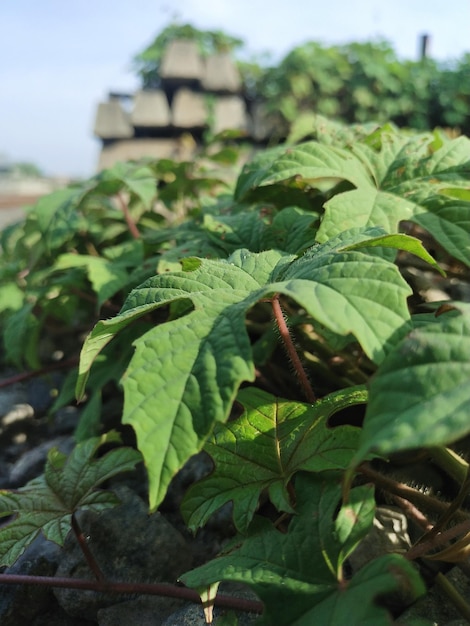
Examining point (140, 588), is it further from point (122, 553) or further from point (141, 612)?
point (122, 553)

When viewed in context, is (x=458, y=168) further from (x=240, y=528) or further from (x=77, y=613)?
(x=77, y=613)

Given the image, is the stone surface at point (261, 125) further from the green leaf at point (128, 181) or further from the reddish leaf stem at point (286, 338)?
the reddish leaf stem at point (286, 338)

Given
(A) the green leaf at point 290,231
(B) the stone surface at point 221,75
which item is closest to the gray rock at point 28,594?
(A) the green leaf at point 290,231

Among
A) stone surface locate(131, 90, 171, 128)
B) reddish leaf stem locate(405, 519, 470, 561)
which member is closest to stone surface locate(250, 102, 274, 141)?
stone surface locate(131, 90, 171, 128)

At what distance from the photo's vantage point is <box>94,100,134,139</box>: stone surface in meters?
6.02

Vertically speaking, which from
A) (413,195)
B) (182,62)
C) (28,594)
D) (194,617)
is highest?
(182,62)

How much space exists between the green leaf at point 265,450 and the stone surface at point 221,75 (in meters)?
5.46

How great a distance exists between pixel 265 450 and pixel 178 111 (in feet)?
18.0

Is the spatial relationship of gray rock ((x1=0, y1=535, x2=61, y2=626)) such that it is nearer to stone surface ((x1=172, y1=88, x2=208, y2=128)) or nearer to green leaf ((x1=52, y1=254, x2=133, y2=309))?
green leaf ((x1=52, y1=254, x2=133, y2=309))

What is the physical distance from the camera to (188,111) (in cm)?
598

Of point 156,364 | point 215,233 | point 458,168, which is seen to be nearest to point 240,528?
point 156,364

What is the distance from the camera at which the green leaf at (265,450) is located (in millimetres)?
975

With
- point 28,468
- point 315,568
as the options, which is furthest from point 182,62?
point 315,568

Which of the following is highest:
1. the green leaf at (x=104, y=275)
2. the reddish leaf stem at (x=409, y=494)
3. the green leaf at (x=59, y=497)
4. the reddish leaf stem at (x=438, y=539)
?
the green leaf at (x=104, y=275)
